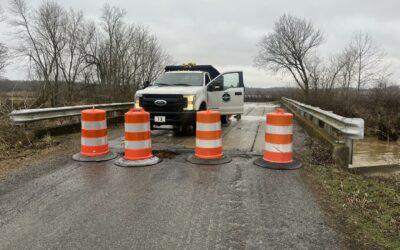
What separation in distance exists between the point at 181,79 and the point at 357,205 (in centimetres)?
854

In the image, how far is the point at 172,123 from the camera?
1097 cm

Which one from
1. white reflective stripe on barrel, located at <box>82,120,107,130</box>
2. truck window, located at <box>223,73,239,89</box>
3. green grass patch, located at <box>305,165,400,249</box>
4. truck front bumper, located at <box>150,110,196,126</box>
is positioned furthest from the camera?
truck window, located at <box>223,73,239,89</box>

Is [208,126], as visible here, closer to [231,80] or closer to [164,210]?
[164,210]

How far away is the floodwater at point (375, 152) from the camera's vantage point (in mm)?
11328

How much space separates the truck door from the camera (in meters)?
12.7

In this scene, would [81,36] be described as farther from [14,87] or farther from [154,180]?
[154,180]

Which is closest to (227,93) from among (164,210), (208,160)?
(208,160)

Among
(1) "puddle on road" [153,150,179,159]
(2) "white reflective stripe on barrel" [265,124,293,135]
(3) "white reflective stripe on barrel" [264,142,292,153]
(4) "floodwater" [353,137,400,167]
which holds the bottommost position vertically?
(4) "floodwater" [353,137,400,167]

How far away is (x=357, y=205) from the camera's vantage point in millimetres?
5090

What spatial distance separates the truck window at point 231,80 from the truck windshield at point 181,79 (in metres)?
1.17

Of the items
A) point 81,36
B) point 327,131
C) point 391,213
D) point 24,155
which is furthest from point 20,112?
point 81,36

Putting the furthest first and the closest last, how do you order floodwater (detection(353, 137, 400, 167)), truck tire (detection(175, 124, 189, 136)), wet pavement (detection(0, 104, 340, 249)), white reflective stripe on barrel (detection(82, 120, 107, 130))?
truck tire (detection(175, 124, 189, 136)) → floodwater (detection(353, 137, 400, 167)) → white reflective stripe on barrel (detection(82, 120, 107, 130)) → wet pavement (detection(0, 104, 340, 249))


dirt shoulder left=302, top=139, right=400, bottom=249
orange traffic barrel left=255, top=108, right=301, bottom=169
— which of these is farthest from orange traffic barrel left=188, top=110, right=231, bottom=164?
dirt shoulder left=302, top=139, right=400, bottom=249

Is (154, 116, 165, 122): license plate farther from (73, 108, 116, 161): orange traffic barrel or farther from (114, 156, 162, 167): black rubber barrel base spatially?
(114, 156, 162, 167): black rubber barrel base
